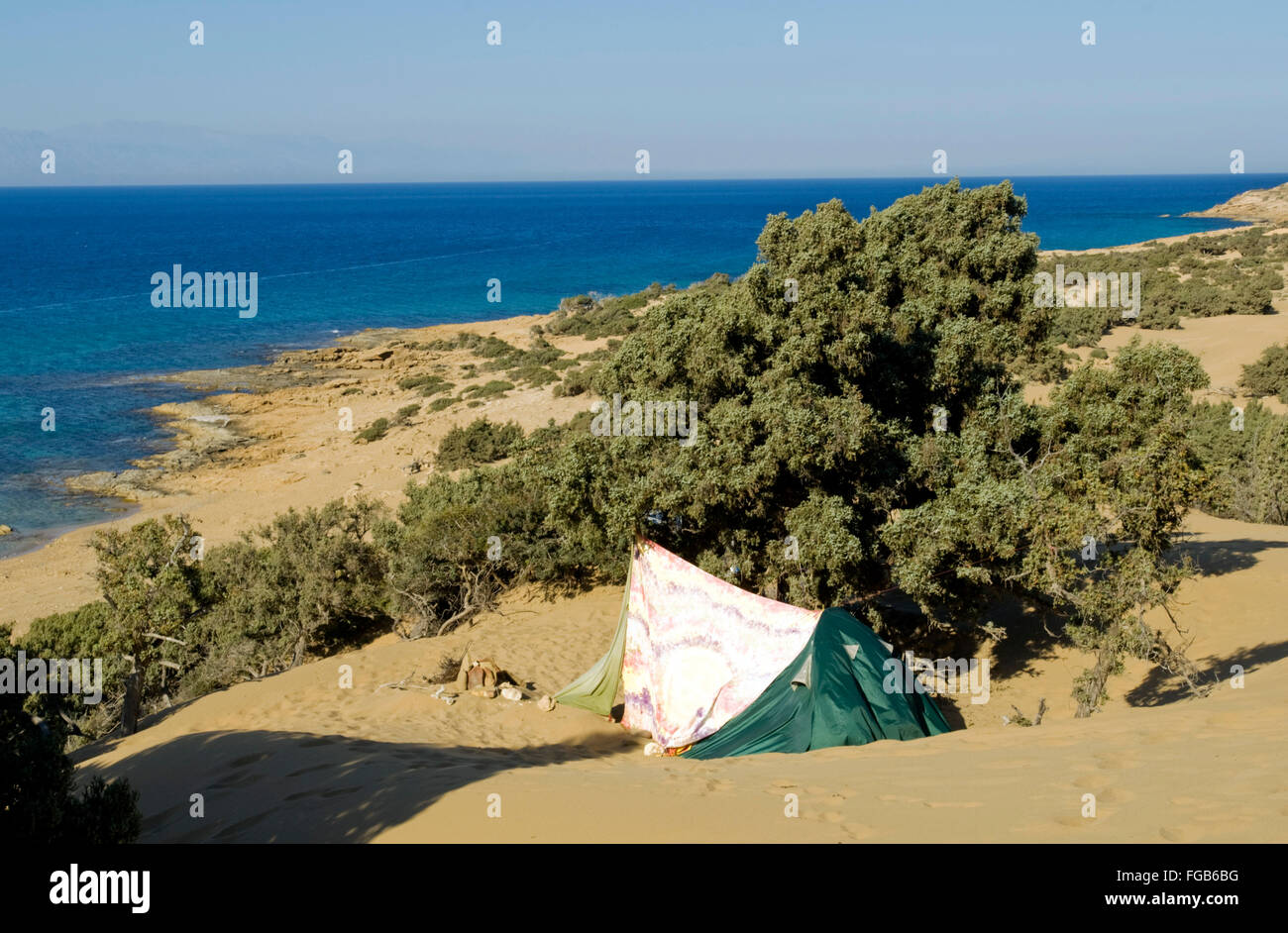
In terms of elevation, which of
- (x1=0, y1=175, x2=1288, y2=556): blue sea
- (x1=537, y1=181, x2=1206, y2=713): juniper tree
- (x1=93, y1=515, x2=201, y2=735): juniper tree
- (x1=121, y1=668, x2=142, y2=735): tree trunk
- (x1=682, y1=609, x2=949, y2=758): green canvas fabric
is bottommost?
(x1=121, y1=668, x2=142, y2=735): tree trunk

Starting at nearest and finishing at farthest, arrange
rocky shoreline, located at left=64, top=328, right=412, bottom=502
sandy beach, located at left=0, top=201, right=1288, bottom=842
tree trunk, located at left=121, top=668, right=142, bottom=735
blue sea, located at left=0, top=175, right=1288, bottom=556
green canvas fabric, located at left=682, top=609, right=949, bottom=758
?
sandy beach, located at left=0, top=201, right=1288, bottom=842
green canvas fabric, located at left=682, top=609, right=949, bottom=758
tree trunk, located at left=121, top=668, right=142, bottom=735
rocky shoreline, located at left=64, top=328, right=412, bottom=502
blue sea, located at left=0, top=175, right=1288, bottom=556

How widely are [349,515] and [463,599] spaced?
3.70 meters

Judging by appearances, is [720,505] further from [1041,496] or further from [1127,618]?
[1127,618]

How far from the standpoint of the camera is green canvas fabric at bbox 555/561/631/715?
12.9 meters

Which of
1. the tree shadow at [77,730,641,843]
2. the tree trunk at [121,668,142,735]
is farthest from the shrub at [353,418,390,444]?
the tree shadow at [77,730,641,843]

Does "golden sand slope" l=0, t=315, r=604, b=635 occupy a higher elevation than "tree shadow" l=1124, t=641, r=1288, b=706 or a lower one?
higher

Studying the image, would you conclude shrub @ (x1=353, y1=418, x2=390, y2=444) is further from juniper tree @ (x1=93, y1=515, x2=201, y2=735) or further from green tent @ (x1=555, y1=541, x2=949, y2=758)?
green tent @ (x1=555, y1=541, x2=949, y2=758)

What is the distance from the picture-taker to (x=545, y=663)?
50.8ft

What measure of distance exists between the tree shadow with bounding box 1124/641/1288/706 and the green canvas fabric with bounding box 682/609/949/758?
11.5 ft

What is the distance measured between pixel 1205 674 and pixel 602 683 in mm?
8871

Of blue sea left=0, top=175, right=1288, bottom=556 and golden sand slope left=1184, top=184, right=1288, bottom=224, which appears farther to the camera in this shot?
golden sand slope left=1184, top=184, right=1288, bottom=224

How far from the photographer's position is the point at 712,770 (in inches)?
386

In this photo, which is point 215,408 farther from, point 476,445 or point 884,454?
point 884,454
